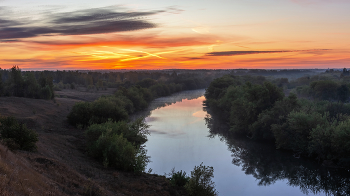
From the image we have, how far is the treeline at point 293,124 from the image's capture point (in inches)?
945

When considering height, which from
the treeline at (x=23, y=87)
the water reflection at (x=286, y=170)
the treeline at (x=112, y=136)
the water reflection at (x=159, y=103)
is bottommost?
the water reflection at (x=286, y=170)

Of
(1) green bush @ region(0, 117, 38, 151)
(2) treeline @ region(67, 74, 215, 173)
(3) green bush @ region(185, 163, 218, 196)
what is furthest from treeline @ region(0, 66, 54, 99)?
(3) green bush @ region(185, 163, 218, 196)

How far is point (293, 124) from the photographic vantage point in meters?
27.8

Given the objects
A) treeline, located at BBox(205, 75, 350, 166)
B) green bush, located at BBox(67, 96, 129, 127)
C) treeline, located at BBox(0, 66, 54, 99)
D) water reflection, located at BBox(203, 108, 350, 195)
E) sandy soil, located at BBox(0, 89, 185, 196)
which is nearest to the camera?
sandy soil, located at BBox(0, 89, 185, 196)

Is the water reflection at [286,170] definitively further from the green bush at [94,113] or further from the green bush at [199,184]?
the green bush at [94,113]

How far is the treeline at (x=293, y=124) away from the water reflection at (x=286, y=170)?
3.95 ft

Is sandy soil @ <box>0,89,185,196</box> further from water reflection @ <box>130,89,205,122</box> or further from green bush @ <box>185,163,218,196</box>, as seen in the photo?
water reflection @ <box>130,89,205,122</box>

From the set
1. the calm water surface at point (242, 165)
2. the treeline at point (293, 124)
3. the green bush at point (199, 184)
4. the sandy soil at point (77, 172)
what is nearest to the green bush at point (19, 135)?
the sandy soil at point (77, 172)

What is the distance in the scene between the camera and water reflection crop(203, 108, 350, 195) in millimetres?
21516

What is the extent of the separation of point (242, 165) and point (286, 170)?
13.0 ft

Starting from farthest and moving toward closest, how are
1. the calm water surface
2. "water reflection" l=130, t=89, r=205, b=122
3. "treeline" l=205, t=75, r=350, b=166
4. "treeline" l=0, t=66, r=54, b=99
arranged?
"water reflection" l=130, t=89, r=205, b=122 → "treeline" l=0, t=66, r=54, b=99 → "treeline" l=205, t=75, r=350, b=166 → the calm water surface


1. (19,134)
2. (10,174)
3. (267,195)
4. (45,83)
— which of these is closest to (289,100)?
(267,195)

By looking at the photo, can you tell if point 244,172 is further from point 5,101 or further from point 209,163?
point 5,101

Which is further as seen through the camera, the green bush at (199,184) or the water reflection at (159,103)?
the water reflection at (159,103)
